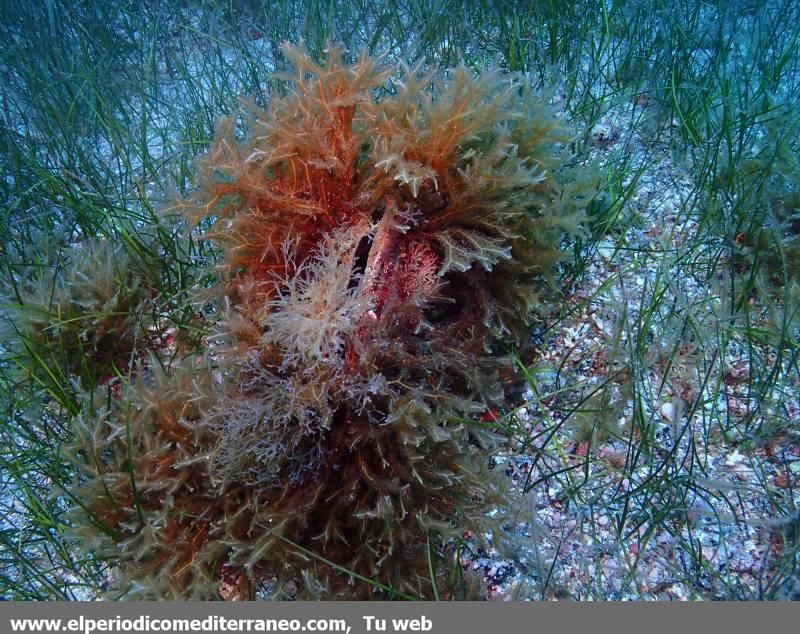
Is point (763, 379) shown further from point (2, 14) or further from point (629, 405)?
point (2, 14)

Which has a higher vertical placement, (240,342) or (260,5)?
(260,5)

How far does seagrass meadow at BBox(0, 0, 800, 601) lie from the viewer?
2074mm

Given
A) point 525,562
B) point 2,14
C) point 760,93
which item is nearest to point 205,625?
point 525,562

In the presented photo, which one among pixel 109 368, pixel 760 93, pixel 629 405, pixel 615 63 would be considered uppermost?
pixel 615 63

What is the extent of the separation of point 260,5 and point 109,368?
400 cm

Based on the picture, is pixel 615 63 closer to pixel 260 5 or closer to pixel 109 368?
pixel 260 5

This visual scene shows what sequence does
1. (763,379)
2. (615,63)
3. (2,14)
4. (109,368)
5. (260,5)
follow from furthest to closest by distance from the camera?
(2,14) → (260,5) → (615,63) → (109,368) → (763,379)

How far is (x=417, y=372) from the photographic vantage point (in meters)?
2.24

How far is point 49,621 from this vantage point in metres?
2.17

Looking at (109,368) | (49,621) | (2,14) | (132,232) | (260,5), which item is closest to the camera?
(49,621)

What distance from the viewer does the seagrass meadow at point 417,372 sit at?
2.07 m

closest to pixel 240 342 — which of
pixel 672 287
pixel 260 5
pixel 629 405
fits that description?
pixel 629 405

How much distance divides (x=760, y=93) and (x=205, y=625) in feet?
13.6

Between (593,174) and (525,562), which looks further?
(593,174)
